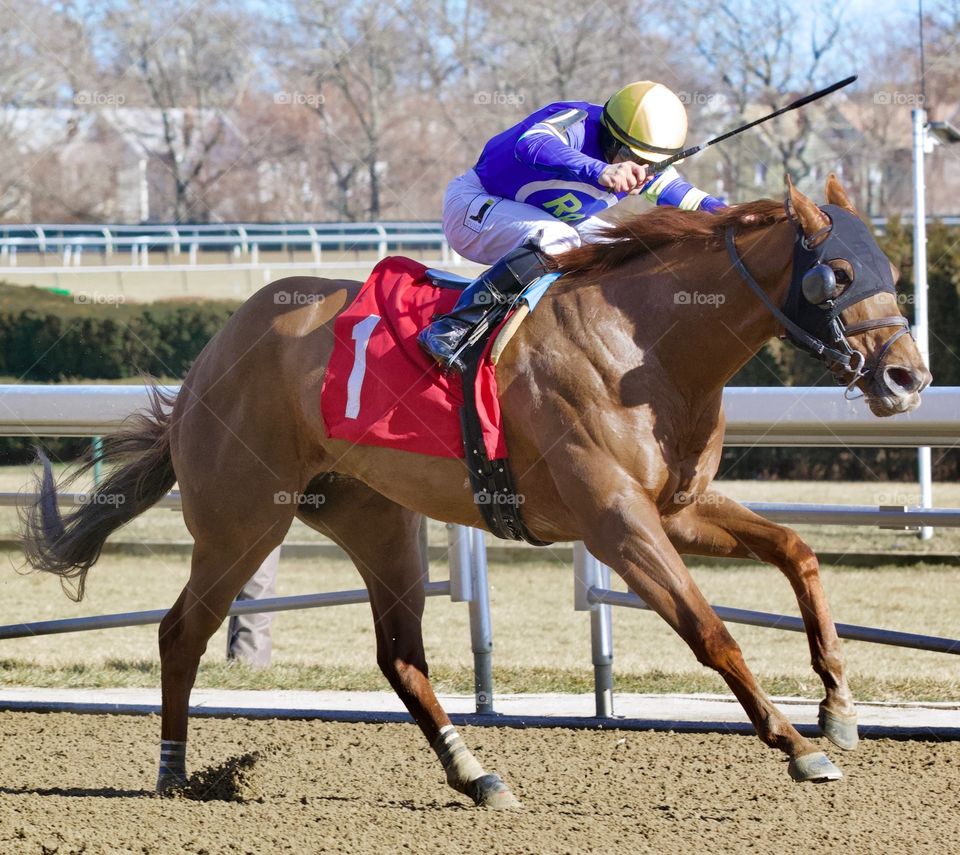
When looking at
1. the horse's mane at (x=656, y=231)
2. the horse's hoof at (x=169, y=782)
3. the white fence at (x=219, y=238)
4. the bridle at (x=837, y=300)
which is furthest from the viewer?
the white fence at (x=219, y=238)

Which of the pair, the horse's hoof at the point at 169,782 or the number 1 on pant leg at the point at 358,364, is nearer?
the number 1 on pant leg at the point at 358,364

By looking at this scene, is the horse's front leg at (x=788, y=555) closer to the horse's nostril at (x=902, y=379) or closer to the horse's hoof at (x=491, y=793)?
the horse's nostril at (x=902, y=379)

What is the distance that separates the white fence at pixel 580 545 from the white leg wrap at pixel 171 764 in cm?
89

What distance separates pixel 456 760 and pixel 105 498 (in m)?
1.61

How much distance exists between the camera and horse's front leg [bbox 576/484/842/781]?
10.3ft

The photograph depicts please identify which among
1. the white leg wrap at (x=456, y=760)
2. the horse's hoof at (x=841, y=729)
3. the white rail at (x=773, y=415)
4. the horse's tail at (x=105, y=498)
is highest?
the white rail at (x=773, y=415)

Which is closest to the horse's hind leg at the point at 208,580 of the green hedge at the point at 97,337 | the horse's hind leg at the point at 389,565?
the horse's hind leg at the point at 389,565

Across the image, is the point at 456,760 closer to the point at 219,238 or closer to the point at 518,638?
the point at 518,638

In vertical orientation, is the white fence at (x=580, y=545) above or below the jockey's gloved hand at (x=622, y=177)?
below

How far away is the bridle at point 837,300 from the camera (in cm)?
317

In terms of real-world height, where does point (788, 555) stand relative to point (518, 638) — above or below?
above

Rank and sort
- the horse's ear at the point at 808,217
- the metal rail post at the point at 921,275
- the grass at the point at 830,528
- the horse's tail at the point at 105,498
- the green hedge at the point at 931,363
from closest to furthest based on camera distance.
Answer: the horse's ear at the point at 808,217, the horse's tail at the point at 105,498, the metal rail post at the point at 921,275, the grass at the point at 830,528, the green hedge at the point at 931,363

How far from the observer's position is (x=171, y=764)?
4.12 meters

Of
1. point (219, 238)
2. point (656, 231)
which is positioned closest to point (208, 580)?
point (656, 231)
